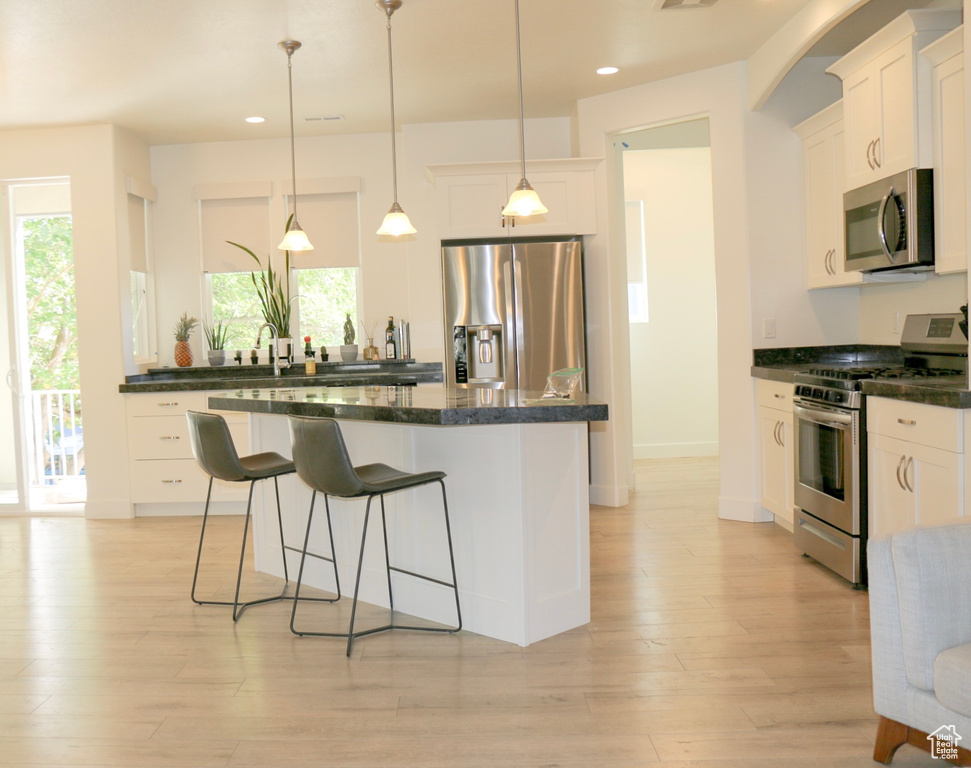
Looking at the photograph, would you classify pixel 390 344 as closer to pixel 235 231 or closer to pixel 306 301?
pixel 306 301

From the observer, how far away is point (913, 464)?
3455mm

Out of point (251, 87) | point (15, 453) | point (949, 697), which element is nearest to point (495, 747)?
point (949, 697)

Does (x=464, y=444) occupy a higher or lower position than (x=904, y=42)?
lower

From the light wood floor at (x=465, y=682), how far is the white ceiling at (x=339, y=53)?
111 inches

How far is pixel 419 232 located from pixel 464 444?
332 centimetres

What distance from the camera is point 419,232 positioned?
6461 millimetres

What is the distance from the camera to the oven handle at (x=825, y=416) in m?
3.93

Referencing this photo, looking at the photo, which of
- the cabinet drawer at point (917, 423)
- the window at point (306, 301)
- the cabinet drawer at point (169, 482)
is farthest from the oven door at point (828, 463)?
the cabinet drawer at point (169, 482)

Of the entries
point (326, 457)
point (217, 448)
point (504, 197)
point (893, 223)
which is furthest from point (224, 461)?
point (893, 223)

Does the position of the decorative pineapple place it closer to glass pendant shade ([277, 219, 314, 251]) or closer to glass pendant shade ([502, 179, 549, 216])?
Result: glass pendant shade ([277, 219, 314, 251])

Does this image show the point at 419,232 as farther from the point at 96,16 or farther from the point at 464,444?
the point at 464,444

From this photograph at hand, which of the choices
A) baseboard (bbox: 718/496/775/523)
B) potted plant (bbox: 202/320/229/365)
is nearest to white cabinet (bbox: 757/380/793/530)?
baseboard (bbox: 718/496/775/523)

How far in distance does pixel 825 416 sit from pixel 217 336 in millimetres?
4690

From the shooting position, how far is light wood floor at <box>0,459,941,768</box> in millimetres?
2510
